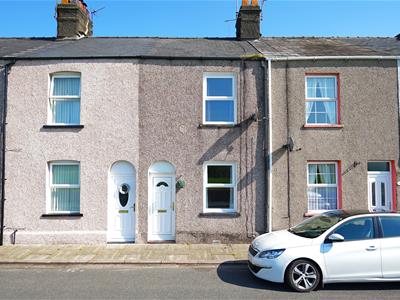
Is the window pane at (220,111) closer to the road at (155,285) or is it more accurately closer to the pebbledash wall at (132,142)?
the pebbledash wall at (132,142)

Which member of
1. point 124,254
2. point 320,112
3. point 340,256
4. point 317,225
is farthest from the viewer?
point 320,112

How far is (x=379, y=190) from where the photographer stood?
34.2ft

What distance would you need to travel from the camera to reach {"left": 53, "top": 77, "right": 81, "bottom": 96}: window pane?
1046 centimetres

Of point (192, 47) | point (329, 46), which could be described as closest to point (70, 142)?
point (192, 47)

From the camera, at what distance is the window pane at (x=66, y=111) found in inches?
409

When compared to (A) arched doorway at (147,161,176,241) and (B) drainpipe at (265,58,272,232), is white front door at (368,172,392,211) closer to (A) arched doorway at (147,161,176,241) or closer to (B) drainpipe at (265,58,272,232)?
(B) drainpipe at (265,58,272,232)

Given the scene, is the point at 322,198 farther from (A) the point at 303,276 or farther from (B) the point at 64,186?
(B) the point at 64,186

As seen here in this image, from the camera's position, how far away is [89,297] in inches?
229

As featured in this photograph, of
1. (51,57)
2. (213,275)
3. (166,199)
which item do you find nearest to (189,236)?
(166,199)

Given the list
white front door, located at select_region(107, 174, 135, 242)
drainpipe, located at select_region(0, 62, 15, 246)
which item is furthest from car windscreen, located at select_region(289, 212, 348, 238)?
drainpipe, located at select_region(0, 62, 15, 246)

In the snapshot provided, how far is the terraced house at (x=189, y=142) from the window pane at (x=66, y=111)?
1.2 inches

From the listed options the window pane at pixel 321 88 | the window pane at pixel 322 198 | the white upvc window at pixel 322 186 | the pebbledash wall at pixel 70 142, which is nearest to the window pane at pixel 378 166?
the white upvc window at pixel 322 186

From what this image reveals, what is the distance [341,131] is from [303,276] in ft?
18.7

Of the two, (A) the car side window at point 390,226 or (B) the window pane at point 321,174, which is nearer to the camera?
(A) the car side window at point 390,226
